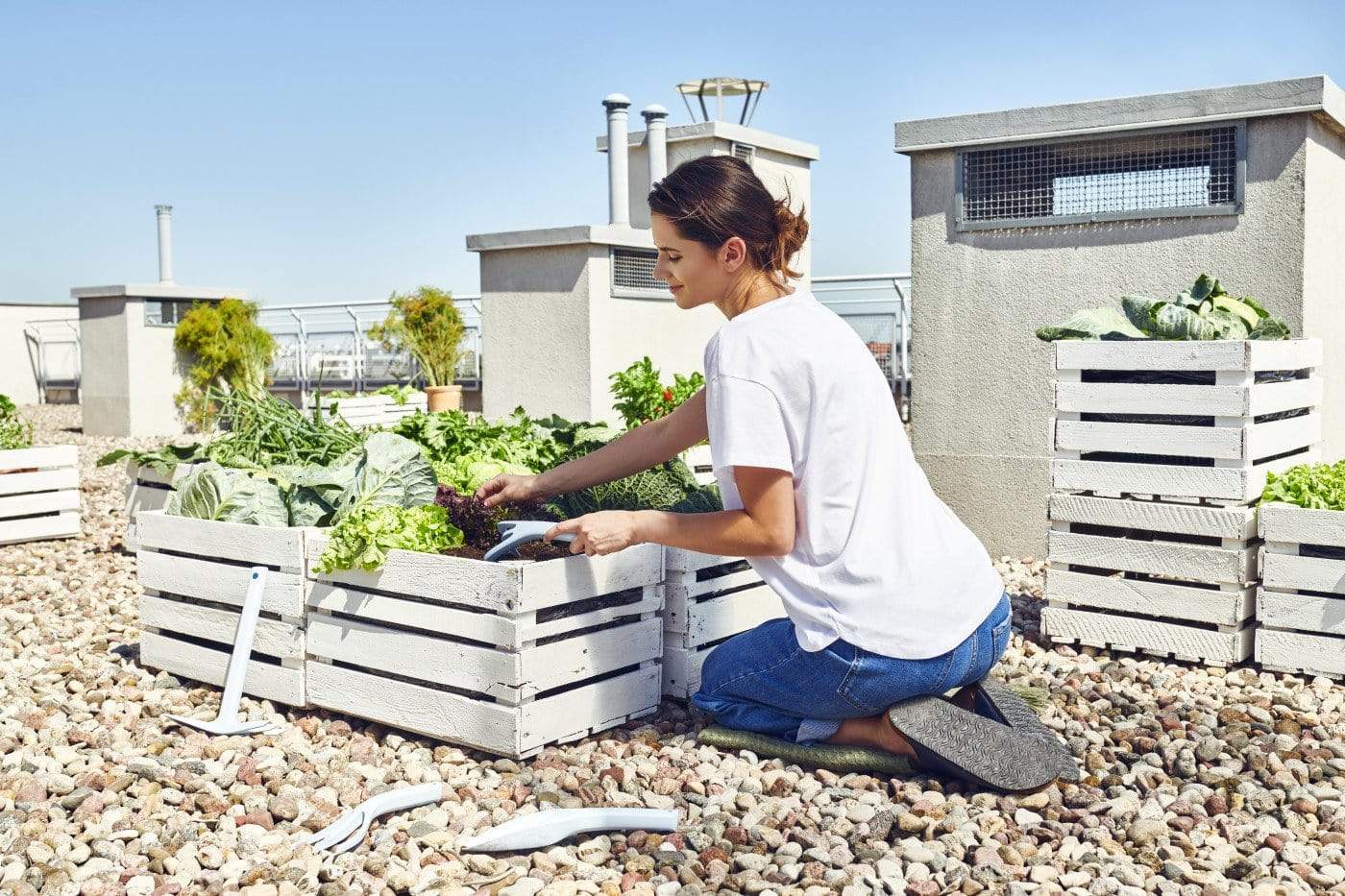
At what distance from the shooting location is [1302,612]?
431 cm

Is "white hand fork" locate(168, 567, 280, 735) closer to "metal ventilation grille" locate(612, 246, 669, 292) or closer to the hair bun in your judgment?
the hair bun

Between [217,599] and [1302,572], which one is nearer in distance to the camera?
[217,599]

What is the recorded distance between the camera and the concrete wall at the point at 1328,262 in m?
5.68

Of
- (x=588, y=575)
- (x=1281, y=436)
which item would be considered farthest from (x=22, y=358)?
(x=1281, y=436)

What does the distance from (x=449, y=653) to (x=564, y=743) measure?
418 mm

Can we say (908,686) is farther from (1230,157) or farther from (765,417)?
(1230,157)

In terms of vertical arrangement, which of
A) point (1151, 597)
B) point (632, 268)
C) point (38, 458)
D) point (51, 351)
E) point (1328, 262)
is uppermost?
point (632, 268)

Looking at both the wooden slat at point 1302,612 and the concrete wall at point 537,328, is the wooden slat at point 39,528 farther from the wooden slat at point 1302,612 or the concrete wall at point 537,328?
the wooden slat at point 1302,612

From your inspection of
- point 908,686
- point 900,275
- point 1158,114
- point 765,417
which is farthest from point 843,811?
point 900,275

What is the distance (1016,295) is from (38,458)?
567 centimetres

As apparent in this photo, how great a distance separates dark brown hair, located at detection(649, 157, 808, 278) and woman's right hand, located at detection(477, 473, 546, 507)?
101 centimetres

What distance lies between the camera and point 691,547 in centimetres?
321

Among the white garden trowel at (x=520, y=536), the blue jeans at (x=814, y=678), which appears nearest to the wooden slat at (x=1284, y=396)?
the blue jeans at (x=814, y=678)

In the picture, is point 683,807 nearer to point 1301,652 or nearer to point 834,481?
point 834,481
